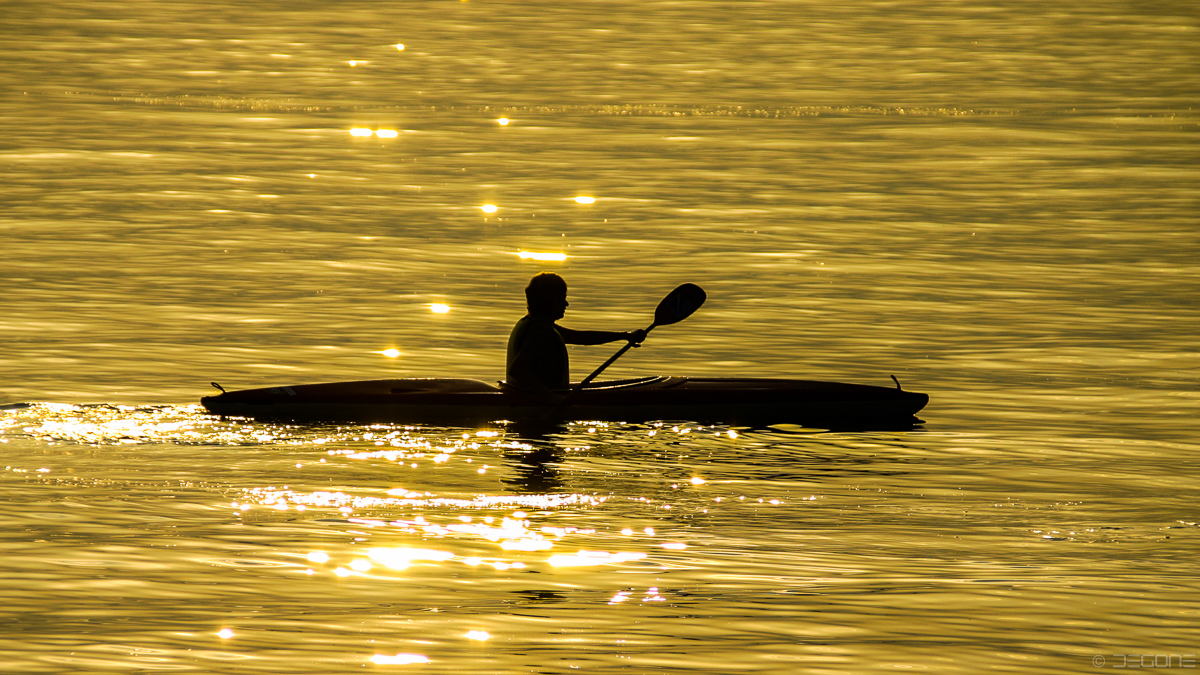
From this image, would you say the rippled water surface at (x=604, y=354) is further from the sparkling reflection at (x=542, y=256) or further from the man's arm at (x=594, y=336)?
the man's arm at (x=594, y=336)

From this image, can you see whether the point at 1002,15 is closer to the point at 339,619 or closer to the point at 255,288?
the point at 255,288

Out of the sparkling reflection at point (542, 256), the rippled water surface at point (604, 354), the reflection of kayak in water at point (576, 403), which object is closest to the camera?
the rippled water surface at point (604, 354)

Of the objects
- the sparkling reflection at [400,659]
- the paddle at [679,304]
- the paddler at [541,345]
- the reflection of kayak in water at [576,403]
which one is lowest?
the sparkling reflection at [400,659]

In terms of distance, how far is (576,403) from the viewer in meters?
10.4

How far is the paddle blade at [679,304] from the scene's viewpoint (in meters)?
11.3

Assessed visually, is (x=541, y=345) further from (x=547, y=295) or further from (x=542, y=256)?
(x=542, y=256)

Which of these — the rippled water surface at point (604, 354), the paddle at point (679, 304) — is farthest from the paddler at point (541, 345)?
the paddle at point (679, 304)

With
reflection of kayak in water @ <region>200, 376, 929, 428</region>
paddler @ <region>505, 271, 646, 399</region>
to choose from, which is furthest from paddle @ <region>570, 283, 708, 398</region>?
paddler @ <region>505, 271, 646, 399</region>

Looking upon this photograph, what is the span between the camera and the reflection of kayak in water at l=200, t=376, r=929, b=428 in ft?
33.9

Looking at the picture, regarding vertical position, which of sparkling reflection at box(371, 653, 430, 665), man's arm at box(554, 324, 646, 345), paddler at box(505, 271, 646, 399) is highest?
man's arm at box(554, 324, 646, 345)

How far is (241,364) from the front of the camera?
40.1 ft

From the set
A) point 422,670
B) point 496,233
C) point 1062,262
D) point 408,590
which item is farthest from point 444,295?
point 422,670

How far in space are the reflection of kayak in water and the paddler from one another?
0.34 feet

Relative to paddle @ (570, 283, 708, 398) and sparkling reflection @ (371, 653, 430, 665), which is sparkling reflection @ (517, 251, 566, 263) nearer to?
paddle @ (570, 283, 708, 398)
